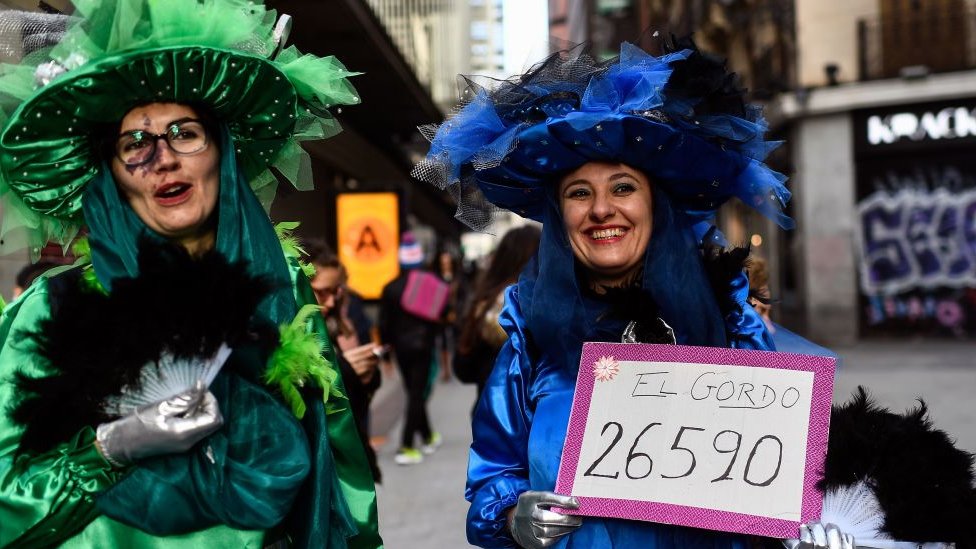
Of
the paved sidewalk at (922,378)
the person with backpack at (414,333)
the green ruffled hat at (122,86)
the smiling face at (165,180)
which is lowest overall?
the paved sidewalk at (922,378)

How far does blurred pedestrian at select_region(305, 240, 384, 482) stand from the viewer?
3986mm

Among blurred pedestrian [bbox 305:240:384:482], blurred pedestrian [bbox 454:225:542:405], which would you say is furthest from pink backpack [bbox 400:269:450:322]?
blurred pedestrian [bbox 454:225:542:405]

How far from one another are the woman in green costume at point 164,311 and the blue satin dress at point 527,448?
0.30 m

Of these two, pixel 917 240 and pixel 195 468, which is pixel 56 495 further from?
pixel 917 240

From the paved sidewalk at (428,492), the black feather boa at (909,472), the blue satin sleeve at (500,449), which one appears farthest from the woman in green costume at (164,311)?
the paved sidewalk at (428,492)

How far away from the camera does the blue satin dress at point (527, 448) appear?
84.7 inches

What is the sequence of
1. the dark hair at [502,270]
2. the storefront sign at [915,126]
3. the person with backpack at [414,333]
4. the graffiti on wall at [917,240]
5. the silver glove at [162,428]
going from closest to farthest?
the silver glove at [162,428], the dark hair at [502,270], the person with backpack at [414,333], the storefront sign at [915,126], the graffiti on wall at [917,240]

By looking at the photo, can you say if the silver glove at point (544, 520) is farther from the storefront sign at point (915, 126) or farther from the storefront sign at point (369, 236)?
the storefront sign at point (915, 126)

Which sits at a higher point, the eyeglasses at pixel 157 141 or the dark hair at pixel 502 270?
the eyeglasses at pixel 157 141

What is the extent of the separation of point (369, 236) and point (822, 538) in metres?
9.80

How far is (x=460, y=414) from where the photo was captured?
34.4 ft

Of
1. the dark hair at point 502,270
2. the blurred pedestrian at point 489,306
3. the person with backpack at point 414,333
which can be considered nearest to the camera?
the blurred pedestrian at point 489,306

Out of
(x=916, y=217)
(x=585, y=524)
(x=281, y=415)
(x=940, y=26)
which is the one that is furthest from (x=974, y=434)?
(x=940, y=26)

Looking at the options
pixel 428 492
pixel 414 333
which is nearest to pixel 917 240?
pixel 414 333
